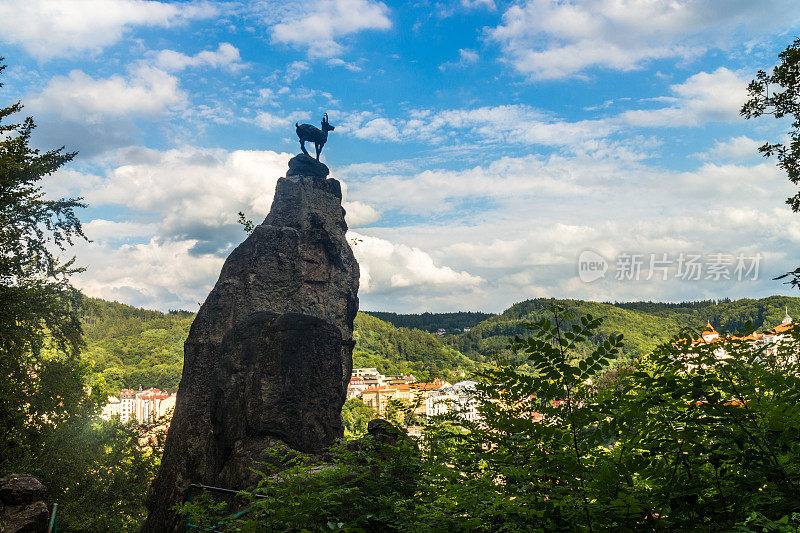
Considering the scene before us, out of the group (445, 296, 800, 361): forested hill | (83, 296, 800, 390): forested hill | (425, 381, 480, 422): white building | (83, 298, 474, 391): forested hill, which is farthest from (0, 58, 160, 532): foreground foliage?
(445, 296, 800, 361): forested hill

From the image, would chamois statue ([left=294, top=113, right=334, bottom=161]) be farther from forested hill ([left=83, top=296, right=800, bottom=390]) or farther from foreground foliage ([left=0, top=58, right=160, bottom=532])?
forested hill ([left=83, top=296, right=800, bottom=390])

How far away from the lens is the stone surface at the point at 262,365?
9.93 meters

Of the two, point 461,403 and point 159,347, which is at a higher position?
point 461,403

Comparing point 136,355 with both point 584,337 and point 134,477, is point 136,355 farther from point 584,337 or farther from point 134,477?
point 584,337

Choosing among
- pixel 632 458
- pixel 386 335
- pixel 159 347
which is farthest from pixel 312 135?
pixel 386 335

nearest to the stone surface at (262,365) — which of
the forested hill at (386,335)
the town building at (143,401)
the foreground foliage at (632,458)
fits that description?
the foreground foliage at (632,458)

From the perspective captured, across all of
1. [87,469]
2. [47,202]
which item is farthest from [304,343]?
[87,469]

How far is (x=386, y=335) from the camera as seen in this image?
16075 centimetres

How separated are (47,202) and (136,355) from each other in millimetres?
90792

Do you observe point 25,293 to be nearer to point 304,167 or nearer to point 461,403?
point 304,167

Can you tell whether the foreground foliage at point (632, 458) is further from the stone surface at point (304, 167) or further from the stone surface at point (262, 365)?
the stone surface at point (304, 167)

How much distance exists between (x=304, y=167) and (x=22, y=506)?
1348 centimetres

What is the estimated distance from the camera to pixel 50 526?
9.84 metres

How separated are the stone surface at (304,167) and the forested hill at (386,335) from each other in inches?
2075
